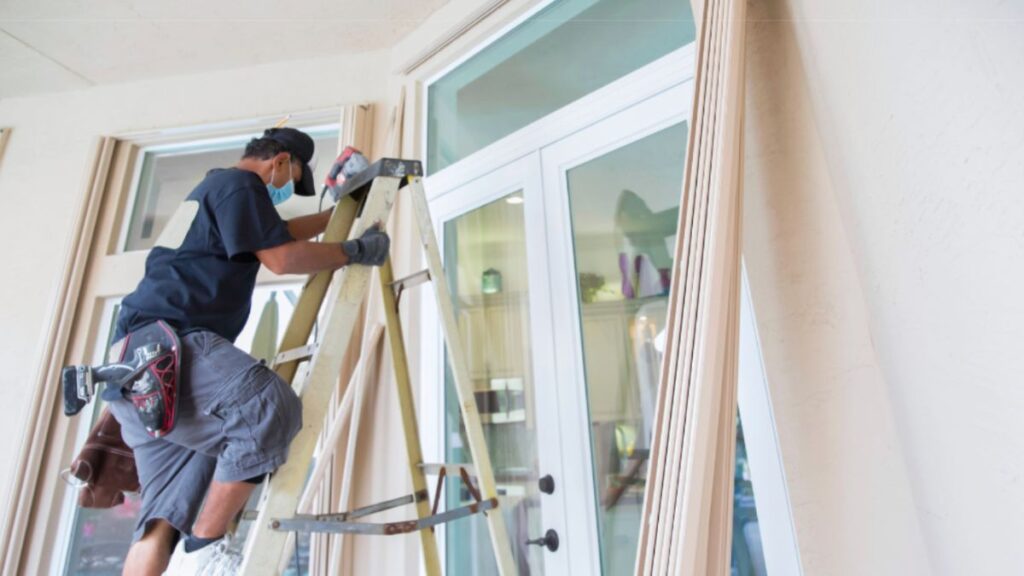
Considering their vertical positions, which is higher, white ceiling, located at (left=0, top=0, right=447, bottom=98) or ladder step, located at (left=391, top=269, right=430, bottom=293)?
white ceiling, located at (left=0, top=0, right=447, bottom=98)

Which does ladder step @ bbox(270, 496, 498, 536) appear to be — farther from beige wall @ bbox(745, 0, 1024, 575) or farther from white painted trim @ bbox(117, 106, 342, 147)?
white painted trim @ bbox(117, 106, 342, 147)

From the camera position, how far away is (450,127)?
2.34m

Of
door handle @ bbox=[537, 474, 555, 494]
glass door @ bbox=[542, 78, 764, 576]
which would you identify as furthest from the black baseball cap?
door handle @ bbox=[537, 474, 555, 494]

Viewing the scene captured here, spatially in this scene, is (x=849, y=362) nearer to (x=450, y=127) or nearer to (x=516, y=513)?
(x=516, y=513)

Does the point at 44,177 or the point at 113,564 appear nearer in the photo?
the point at 113,564

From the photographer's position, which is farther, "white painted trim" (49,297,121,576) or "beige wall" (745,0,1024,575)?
"white painted trim" (49,297,121,576)

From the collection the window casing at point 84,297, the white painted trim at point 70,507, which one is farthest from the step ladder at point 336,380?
the white painted trim at point 70,507

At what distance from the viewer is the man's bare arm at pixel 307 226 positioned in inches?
61.0

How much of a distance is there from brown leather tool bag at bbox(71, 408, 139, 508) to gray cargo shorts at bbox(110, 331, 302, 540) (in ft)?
0.88

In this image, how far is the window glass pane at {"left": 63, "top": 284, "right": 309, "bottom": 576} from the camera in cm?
224

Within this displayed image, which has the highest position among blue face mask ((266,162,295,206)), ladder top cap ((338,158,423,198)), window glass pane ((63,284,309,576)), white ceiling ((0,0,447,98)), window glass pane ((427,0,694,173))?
white ceiling ((0,0,447,98))

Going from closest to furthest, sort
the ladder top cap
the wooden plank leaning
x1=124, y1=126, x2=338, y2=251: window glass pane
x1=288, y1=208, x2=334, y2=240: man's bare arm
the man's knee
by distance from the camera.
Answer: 1. the wooden plank leaning
2. the man's knee
3. the ladder top cap
4. x1=288, y1=208, x2=334, y2=240: man's bare arm
5. x1=124, y1=126, x2=338, y2=251: window glass pane

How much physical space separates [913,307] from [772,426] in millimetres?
544

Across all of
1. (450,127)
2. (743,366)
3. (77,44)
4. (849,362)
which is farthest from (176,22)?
(849,362)
